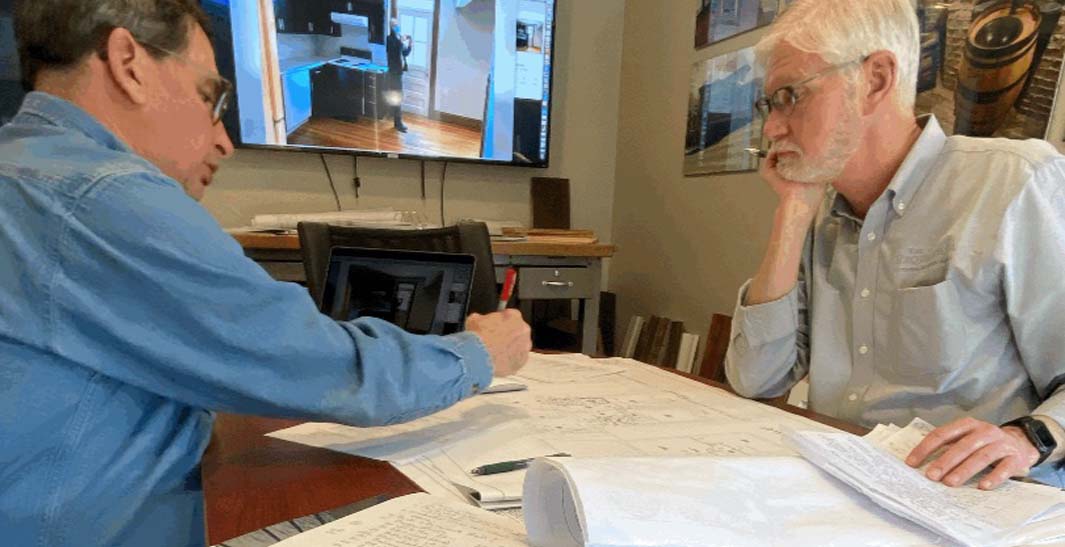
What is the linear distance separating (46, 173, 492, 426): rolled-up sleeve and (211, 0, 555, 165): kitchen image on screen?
225 centimetres

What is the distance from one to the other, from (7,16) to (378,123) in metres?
1.27

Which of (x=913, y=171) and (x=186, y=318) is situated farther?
(x=913, y=171)

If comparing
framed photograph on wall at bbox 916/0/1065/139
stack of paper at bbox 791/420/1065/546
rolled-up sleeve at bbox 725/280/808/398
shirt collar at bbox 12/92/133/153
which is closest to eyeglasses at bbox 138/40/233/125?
shirt collar at bbox 12/92/133/153

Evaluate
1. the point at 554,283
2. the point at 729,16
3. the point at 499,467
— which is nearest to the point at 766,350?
the point at 499,467

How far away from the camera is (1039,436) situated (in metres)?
0.82

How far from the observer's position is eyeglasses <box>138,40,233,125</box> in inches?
34.0

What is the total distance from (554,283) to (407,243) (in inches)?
40.1

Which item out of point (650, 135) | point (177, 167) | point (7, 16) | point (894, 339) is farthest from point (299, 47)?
point (894, 339)

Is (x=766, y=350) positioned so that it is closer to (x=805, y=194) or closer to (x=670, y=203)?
(x=805, y=194)

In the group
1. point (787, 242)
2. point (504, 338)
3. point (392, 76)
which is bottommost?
point (504, 338)

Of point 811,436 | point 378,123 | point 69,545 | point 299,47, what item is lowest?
point 69,545

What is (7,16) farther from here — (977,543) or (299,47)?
(977,543)

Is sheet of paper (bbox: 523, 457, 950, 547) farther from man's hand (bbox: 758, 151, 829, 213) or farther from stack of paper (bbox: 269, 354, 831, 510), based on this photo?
man's hand (bbox: 758, 151, 829, 213)

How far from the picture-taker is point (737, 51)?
8.65 ft
